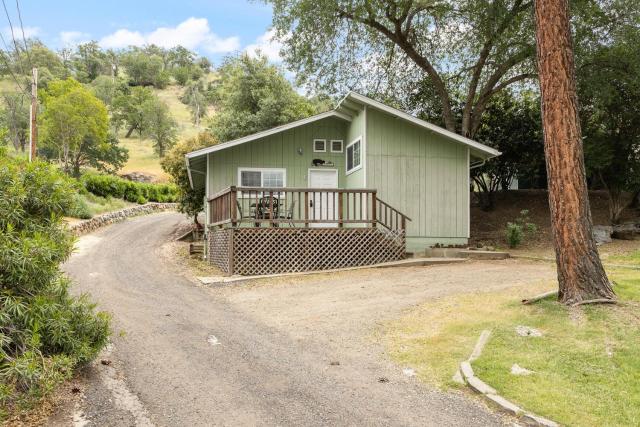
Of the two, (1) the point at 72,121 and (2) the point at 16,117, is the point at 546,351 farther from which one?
(2) the point at 16,117

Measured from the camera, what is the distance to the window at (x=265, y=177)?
48.8 feet

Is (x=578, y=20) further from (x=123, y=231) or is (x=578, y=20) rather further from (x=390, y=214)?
(x=123, y=231)

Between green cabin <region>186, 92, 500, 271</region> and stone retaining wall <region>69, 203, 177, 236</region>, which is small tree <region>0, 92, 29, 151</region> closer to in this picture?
stone retaining wall <region>69, 203, 177, 236</region>

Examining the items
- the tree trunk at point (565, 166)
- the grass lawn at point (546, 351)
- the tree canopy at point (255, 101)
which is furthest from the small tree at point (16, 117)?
the tree trunk at point (565, 166)

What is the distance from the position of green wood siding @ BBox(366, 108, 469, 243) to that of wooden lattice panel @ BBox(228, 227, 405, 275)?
61.2 inches

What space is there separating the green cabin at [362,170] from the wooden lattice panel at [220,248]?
346 mm

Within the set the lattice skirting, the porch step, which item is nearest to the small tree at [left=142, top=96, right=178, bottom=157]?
the porch step

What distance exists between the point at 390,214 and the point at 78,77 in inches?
3480

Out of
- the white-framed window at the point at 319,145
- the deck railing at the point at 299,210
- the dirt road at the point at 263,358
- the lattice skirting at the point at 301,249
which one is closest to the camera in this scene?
the dirt road at the point at 263,358

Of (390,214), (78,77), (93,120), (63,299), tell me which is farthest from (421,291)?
(78,77)

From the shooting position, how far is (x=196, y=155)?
13.8 m

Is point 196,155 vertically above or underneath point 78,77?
underneath

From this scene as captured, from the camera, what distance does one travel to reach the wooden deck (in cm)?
1129

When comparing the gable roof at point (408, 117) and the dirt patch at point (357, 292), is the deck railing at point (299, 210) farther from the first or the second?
the gable roof at point (408, 117)
